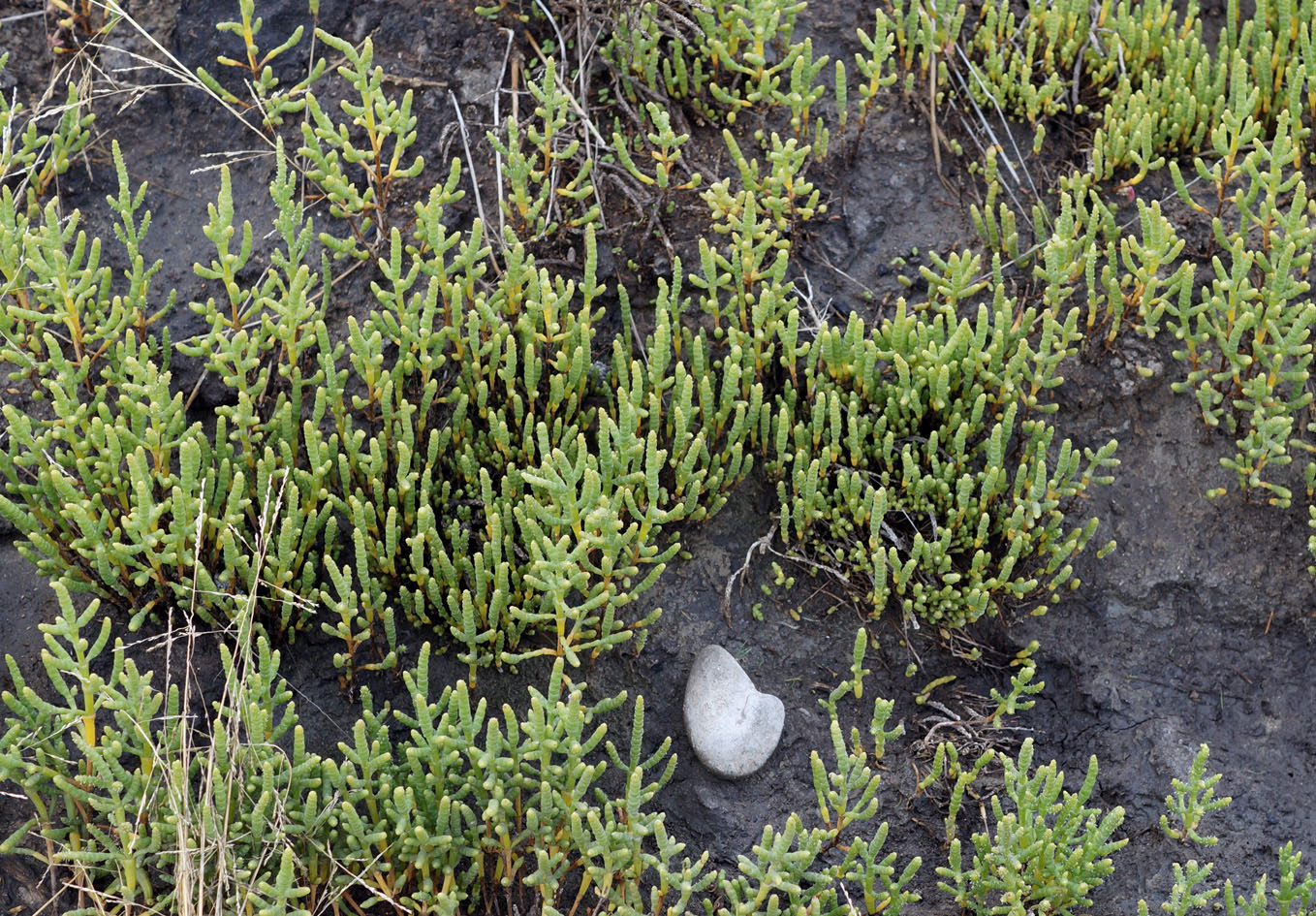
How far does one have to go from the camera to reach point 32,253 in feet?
11.0

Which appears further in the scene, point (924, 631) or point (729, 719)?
point (924, 631)

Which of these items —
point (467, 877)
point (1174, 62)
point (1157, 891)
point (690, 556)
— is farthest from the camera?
point (1174, 62)

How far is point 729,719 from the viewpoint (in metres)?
3.54

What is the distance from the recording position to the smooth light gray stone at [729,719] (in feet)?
11.6

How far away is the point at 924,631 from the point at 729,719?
2.45 ft

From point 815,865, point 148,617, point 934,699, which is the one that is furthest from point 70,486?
point 934,699

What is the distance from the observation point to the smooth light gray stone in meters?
3.53

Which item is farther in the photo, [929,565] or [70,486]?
[929,565]

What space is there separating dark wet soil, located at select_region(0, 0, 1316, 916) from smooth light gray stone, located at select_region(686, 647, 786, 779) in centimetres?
7

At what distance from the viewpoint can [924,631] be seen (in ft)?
12.6

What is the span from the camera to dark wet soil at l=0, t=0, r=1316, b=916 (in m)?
3.57

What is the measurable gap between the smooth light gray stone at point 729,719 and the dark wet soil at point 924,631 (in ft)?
0.24

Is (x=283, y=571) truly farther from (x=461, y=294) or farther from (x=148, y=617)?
(x=461, y=294)

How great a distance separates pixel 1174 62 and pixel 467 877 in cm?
390
